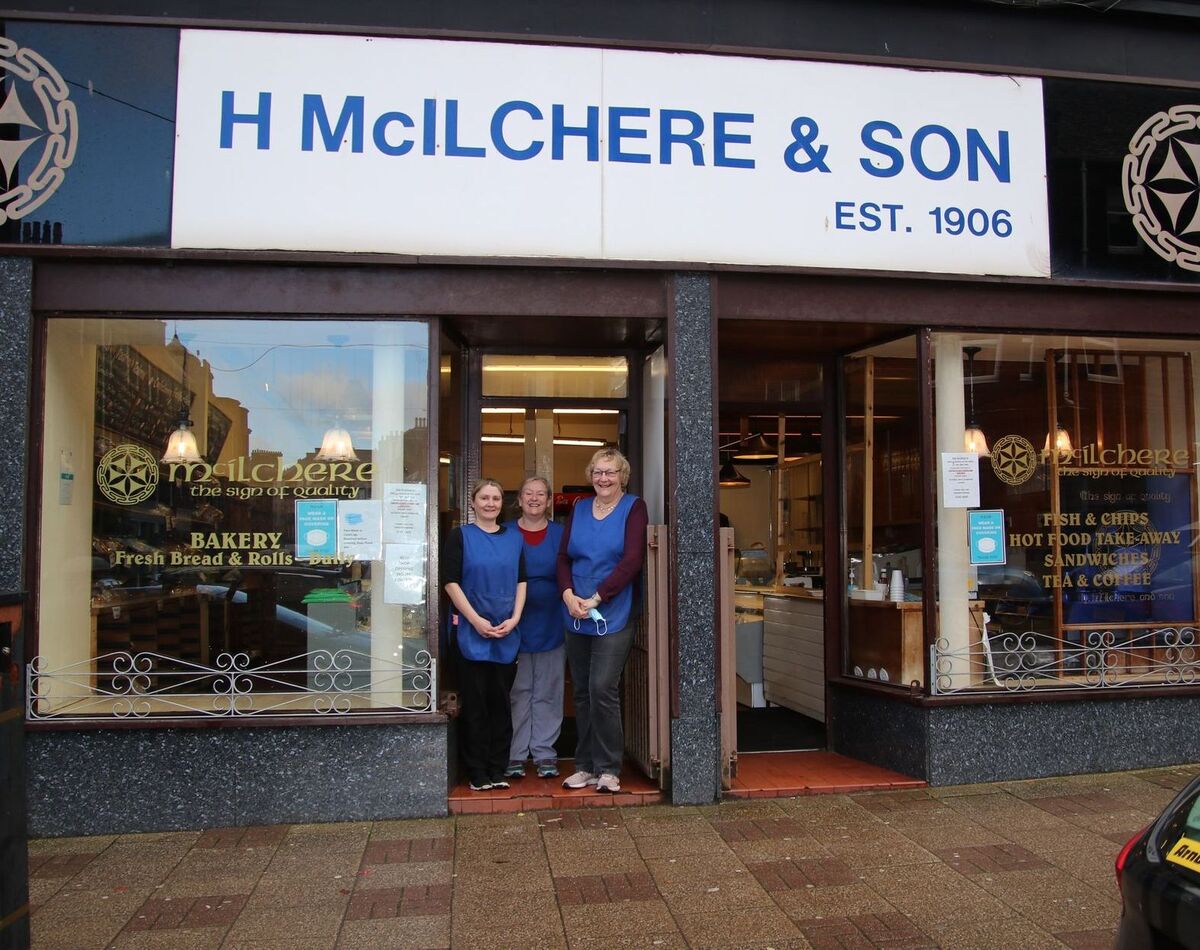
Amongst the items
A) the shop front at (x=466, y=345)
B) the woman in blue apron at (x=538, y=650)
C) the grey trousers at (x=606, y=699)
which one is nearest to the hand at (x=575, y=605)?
the grey trousers at (x=606, y=699)

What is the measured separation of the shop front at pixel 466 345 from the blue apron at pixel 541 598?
0.54 m

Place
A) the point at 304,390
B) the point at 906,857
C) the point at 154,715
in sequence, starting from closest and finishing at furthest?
1. the point at 906,857
2. the point at 154,715
3. the point at 304,390

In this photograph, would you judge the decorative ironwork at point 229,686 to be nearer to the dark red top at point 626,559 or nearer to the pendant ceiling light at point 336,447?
the dark red top at point 626,559

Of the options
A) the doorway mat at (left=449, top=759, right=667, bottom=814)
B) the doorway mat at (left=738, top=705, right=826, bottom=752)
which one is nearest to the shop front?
the doorway mat at (left=449, top=759, right=667, bottom=814)

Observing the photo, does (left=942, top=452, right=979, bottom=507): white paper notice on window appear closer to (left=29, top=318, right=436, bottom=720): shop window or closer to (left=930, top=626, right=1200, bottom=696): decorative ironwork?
(left=930, top=626, right=1200, bottom=696): decorative ironwork

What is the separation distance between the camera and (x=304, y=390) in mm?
6148

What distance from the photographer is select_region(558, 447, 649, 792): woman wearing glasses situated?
600cm

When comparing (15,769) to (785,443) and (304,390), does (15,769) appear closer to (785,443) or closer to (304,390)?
(304,390)

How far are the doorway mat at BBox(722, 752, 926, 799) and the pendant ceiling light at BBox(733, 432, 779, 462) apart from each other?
11.1ft

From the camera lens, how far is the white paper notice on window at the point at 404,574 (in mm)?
6051

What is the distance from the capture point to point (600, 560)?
6.07 meters

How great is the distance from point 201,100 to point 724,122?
3.00 meters

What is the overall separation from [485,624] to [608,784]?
1.15 meters

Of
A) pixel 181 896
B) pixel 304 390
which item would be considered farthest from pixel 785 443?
pixel 181 896
